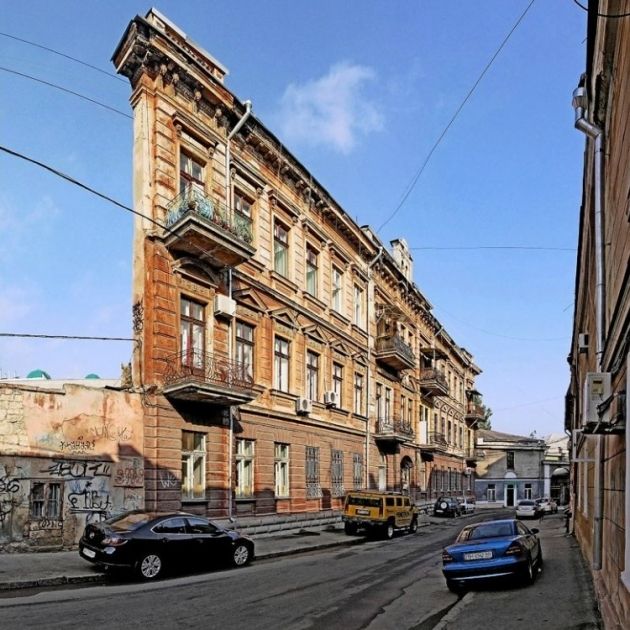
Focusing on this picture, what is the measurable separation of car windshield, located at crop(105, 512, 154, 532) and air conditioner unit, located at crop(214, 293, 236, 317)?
7708 millimetres

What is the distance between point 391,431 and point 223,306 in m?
17.2

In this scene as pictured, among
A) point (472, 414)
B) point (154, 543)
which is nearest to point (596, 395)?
point (154, 543)

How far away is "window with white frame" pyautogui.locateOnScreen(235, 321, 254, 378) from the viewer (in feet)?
72.4

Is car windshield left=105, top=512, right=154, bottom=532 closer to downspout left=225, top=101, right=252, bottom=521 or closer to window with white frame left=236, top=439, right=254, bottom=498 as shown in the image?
downspout left=225, top=101, right=252, bottom=521

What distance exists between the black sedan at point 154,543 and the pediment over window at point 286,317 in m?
10.4

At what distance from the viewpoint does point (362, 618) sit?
995cm

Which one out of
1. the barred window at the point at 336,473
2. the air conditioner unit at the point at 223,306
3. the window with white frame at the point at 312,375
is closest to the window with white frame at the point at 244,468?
the air conditioner unit at the point at 223,306

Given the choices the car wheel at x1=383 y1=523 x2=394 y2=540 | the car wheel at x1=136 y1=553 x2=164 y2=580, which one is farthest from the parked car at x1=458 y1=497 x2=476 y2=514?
the car wheel at x1=136 y1=553 x2=164 y2=580

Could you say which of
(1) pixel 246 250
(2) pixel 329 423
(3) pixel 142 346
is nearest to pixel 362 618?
(3) pixel 142 346

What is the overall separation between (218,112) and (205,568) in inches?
546

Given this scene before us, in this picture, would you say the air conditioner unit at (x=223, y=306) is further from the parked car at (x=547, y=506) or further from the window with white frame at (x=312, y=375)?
the parked car at (x=547, y=506)

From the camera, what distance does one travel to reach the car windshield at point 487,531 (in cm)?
1312

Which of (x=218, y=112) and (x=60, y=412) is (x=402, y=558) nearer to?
(x=60, y=412)

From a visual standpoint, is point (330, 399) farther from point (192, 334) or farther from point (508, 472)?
point (508, 472)
